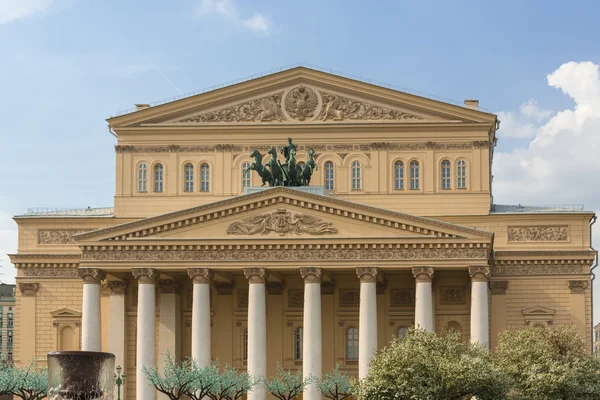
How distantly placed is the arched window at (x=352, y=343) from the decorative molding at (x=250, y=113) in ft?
46.1

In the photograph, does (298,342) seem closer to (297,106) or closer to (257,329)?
(257,329)

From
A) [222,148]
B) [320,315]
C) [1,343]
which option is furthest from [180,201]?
[1,343]

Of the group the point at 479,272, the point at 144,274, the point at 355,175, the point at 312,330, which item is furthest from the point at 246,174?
Answer: the point at 479,272

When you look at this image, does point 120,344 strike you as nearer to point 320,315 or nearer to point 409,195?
point 320,315

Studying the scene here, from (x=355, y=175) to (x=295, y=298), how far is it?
894 cm

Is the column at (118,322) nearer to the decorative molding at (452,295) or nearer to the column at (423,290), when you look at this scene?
the column at (423,290)

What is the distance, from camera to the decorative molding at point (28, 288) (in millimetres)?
81625

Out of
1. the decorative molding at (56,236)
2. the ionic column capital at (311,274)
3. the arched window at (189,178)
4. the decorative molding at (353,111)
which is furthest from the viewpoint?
the arched window at (189,178)

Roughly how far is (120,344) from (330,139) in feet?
58.8

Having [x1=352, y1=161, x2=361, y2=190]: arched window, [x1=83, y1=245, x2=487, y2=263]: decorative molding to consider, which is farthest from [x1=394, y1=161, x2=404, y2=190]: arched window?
[x1=83, y1=245, x2=487, y2=263]: decorative molding

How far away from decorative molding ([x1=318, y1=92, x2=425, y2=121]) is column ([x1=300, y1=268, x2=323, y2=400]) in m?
13.4

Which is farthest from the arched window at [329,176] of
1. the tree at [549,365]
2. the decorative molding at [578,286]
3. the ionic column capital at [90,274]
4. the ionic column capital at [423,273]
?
the tree at [549,365]

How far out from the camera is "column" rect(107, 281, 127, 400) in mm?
77125

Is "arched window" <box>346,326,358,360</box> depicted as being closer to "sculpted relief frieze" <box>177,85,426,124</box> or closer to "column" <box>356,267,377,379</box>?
"column" <box>356,267,377,379</box>
